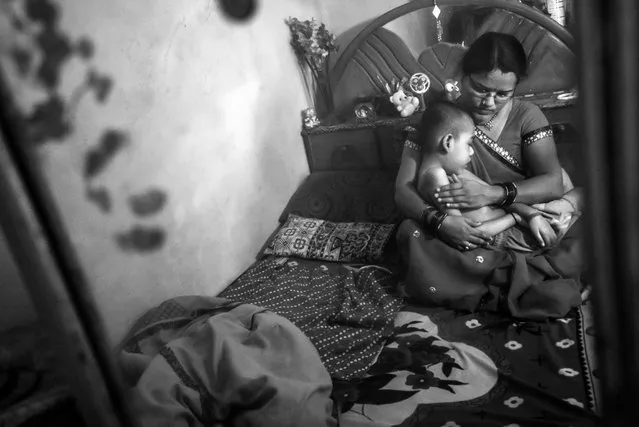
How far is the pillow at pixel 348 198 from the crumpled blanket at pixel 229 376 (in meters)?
0.90

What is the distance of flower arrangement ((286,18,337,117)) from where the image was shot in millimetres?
2518

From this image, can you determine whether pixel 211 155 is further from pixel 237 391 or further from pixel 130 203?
pixel 237 391

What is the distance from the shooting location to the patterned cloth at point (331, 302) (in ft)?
5.28

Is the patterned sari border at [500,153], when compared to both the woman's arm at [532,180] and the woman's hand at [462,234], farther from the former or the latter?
the woman's hand at [462,234]

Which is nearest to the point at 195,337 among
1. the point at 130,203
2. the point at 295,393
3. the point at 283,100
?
the point at 295,393

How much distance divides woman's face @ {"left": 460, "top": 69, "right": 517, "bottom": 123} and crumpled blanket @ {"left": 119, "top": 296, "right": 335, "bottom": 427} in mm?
1006

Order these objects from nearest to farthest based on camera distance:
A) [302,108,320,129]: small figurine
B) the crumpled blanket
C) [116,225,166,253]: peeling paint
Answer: the crumpled blanket < [116,225,166,253]: peeling paint < [302,108,320,129]: small figurine

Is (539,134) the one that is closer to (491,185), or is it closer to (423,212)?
(491,185)

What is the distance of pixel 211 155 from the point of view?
2.05m

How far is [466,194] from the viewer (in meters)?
1.77

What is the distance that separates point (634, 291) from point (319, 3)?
2.64 m

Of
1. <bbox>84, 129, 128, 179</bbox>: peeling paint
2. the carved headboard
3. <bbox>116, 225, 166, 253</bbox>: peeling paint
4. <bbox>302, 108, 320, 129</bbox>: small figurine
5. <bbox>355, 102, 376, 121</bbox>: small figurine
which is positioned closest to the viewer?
<bbox>84, 129, 128, 179</bbox>: peeling paint

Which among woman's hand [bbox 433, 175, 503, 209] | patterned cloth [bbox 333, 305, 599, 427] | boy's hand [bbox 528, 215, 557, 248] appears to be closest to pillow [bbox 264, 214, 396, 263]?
woman's hand [bbox 433, 175, 503, 209]

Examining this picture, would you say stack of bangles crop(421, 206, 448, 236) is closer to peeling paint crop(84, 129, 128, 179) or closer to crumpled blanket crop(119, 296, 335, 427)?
crumpled blanket crop(119, 296, 335, 427)
